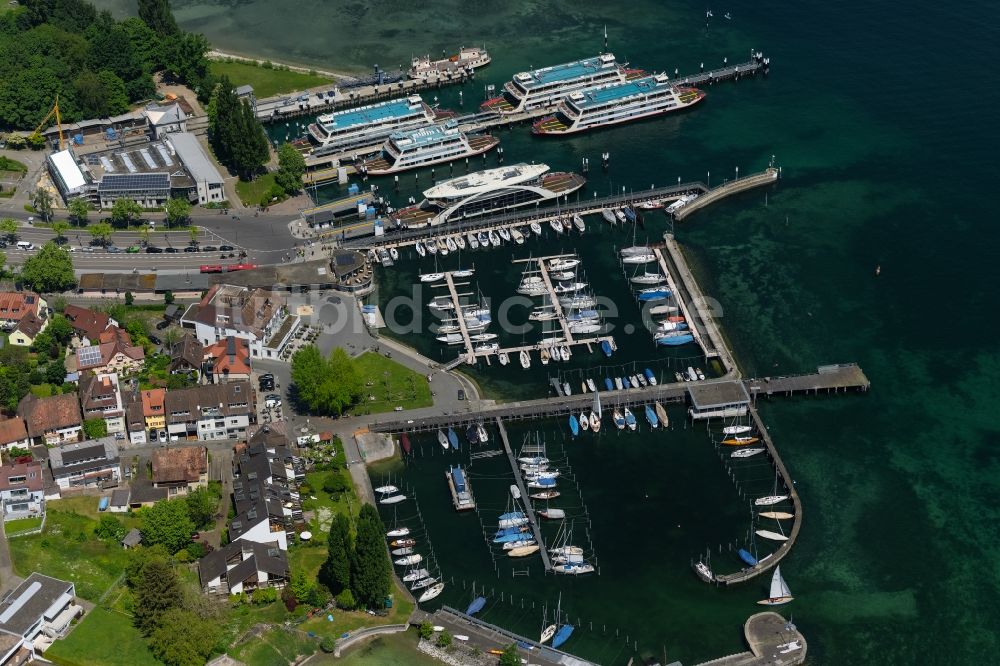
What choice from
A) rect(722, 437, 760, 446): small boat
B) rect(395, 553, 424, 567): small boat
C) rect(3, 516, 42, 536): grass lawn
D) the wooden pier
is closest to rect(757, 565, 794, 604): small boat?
the wooden pier

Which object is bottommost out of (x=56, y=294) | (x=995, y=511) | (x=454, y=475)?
(x=995, y=511)

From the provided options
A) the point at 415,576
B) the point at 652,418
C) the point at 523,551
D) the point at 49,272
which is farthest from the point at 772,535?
the point at 49,272

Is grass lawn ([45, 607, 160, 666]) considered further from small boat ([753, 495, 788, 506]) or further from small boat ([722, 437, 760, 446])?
small boat ([722, 437, 760, 446])

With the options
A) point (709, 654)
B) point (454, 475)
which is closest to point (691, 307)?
point (454, 475)

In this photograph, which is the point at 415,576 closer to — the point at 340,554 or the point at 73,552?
the point at 340,554

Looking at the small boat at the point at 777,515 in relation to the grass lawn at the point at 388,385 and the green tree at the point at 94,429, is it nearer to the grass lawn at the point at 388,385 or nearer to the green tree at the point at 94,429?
the grass lawn at the point at 388,385

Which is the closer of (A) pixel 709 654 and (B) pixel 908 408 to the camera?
(A) pixel 709 654

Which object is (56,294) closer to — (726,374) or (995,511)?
(726,374)
